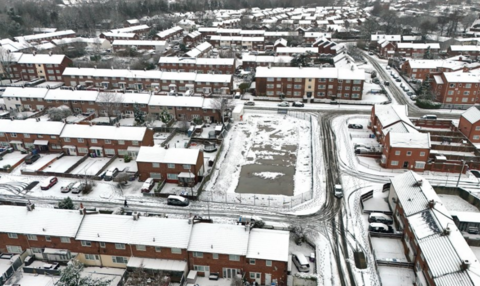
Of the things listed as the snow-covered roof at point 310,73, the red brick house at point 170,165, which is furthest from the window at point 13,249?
the snow-covered roof at point 310,73

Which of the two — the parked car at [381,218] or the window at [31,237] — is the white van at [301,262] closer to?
the parked car at [381,218]

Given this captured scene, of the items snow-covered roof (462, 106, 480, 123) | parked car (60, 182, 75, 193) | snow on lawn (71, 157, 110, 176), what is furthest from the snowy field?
snow-covered roof (462, 106, 480, 123)

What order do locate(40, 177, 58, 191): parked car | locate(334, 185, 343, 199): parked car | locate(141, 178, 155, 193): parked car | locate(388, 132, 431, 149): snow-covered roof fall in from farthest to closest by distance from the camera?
locate(388, 132, 431, 149): snow-covered roof → locate(40, 177, 58, 191): parked car → locate(141, 178, 155, 193): parked car → locate(334, 185, 343, 199): parked car

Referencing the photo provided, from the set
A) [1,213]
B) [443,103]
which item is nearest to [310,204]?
[1,213]

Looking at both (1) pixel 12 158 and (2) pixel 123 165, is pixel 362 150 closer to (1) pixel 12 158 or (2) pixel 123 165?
(2) pixel 123 165

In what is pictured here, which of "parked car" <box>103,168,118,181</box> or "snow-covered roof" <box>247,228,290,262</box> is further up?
"snow-covered roof" <box>247,228,290,262</box>

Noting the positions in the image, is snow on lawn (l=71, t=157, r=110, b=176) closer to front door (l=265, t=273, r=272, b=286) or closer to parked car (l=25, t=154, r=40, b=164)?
parked car (l=25, t=154, r=40, b=164)
